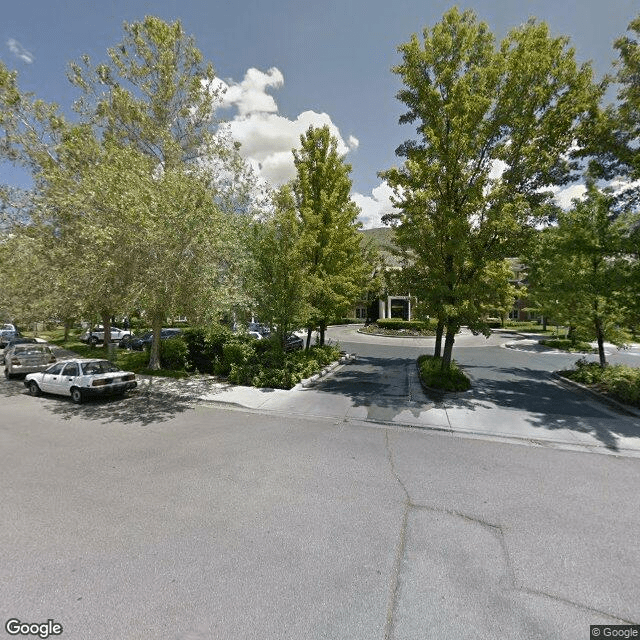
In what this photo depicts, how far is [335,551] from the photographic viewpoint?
367 centimetres

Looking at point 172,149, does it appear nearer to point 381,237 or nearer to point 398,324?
point 398,324

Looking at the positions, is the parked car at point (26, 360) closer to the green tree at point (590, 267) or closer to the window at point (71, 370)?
the window at point (71, 370)

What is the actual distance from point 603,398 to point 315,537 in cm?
1107

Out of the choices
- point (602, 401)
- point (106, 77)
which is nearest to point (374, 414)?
point (602, 401)

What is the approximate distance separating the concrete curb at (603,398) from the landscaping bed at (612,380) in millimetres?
146

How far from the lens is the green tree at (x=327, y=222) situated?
1412 centimetres

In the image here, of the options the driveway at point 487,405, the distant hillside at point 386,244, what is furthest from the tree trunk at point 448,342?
the distant hillside at point 386,244

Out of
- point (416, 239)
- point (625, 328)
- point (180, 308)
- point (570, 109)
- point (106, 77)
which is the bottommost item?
point (625, 328)

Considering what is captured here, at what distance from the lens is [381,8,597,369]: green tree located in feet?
31.1

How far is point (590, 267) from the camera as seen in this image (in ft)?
40.7

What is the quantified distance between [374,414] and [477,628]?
6.08m

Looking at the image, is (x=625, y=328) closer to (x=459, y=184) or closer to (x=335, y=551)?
(x=459, y=184)

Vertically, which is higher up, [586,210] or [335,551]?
[586,210]

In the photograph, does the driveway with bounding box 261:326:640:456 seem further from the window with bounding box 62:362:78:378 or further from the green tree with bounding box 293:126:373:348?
the window with bounding box 62:362:78:378
